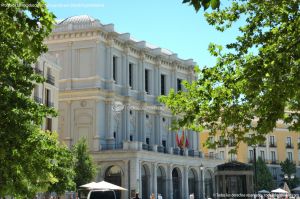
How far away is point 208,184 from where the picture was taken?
6962 centimetres

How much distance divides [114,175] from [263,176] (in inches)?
1292

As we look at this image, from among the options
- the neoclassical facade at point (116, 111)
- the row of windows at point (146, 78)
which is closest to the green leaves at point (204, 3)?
the neoclassical facade at point (116, 111)

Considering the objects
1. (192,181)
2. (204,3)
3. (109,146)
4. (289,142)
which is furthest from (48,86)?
(289,142)

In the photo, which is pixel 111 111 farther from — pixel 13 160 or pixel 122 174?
pixel 13 160

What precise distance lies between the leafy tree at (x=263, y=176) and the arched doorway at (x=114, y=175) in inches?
1219

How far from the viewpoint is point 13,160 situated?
17.5m

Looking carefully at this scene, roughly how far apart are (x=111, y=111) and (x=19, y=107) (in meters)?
40.8

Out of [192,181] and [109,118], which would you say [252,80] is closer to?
[109,118]

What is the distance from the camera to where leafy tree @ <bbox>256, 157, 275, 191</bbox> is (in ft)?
259

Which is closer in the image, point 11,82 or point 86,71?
point 11,82

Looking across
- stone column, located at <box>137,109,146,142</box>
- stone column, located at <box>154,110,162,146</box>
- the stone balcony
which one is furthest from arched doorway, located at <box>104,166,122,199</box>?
stone column, located at <box>154,110,162,146</box>

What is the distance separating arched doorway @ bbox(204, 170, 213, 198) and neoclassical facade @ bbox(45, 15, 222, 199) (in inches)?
93.7

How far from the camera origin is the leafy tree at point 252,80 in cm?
1323

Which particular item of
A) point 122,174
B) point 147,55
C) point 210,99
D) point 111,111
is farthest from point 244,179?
point 147,55
